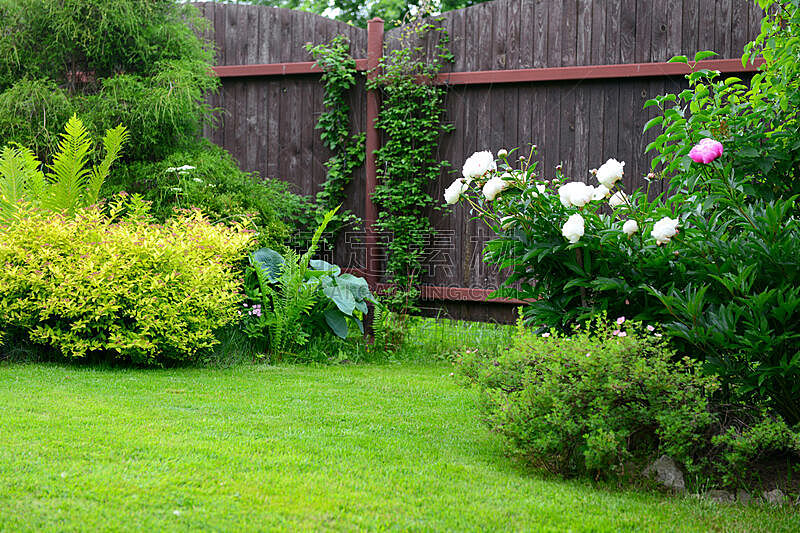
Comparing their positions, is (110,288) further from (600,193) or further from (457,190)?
(600,193)

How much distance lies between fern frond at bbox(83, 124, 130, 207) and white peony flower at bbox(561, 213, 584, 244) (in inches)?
154

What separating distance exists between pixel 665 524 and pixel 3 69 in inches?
259

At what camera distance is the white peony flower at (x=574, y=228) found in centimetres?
320

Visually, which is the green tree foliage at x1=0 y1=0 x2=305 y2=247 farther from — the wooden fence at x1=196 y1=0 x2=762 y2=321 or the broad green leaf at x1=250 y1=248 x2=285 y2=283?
the wooden fence at x1=196 y1=0 x2=762 y2=321

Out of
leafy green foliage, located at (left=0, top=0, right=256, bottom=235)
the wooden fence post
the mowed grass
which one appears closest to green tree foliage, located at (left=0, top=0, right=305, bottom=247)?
leafy green foliage, located at (left=0, top=0, right=256, bottom=235)

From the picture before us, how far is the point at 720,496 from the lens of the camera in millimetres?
2848

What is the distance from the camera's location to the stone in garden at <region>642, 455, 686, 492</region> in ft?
9.57

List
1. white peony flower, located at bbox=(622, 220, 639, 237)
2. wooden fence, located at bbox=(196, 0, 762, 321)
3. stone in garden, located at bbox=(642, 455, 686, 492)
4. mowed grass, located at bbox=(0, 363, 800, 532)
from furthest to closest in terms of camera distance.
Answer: wooden fence, located at bbox=(196, 0, 762, 321) → white peony flower, located at bbox=(622, 220, 639, 237) → stone in garden, located at bbox=(642, 455, 686, 492) → mowed grass, located at bbox=(0, 363, 800, 532)

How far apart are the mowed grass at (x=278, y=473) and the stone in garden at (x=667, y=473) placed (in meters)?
0.10

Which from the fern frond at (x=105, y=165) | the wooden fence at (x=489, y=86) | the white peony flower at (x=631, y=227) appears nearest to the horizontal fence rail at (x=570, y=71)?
the wooden fence at (x=489, y=86)

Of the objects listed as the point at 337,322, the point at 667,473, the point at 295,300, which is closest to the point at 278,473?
the point at 667,473

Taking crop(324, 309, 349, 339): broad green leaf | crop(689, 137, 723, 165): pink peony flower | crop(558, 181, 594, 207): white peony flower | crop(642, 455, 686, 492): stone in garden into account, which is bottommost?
crop(642, 455, 686, 492): stone in garden

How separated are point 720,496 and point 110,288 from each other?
3.87 meters

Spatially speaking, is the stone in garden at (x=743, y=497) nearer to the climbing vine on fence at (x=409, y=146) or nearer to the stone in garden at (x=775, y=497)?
the stone in garden at (x=775, y=497)
